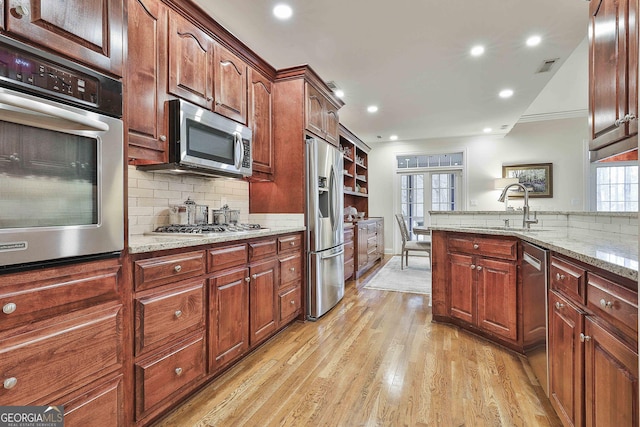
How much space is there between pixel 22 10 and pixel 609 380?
92.9 inches

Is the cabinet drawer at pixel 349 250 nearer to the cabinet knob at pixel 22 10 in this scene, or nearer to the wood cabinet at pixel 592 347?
the wood cabinet at pixel 592 347

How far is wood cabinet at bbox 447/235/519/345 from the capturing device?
7.59 feet


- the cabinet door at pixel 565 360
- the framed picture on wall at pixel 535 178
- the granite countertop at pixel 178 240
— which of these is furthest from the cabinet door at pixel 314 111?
the framed picture on wall at pixel 535 178

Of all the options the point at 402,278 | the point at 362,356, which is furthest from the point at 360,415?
the point at 402,278

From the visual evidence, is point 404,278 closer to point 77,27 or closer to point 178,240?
point 178,240

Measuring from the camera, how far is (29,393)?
1050 mm

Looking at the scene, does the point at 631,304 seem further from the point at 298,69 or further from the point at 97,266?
the point at 298,69

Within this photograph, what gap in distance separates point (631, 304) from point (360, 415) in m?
1.29

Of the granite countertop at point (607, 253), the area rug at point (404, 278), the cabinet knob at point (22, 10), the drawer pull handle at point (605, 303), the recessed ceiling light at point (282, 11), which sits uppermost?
the recessed ceiling light at point (282, 11)

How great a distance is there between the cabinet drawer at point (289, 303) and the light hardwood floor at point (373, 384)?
15 cm

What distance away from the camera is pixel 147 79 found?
72.2 inches

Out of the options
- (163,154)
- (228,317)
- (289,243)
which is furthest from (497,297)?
(163,154)

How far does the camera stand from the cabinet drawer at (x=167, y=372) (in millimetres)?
1455

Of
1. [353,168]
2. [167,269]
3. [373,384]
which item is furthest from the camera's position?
[353,168]
